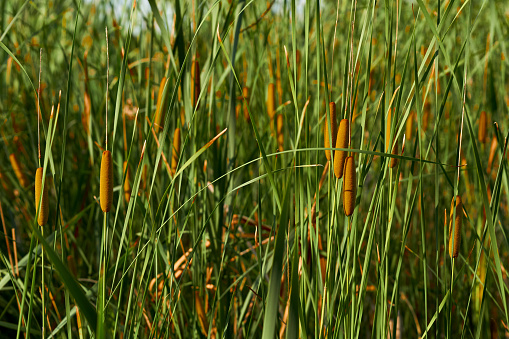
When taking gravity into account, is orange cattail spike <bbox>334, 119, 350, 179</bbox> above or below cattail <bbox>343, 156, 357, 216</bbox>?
above

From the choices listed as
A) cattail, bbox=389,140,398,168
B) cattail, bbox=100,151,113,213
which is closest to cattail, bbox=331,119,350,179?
cattail, bbox=389,140,398,168

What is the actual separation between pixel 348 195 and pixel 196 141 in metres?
0.43

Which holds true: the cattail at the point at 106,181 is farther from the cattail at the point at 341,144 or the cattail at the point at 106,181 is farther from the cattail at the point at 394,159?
the cattail at the point at 394,159

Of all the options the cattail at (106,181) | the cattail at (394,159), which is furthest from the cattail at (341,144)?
the cattail at (106,181)

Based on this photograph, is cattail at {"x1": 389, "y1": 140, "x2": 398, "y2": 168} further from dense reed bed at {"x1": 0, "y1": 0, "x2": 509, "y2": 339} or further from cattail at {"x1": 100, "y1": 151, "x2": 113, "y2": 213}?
cattail at {"x1": 100, "y1": 151, "x2": 113, "y2": 213}

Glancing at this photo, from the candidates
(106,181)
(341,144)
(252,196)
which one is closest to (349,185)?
(341,144)

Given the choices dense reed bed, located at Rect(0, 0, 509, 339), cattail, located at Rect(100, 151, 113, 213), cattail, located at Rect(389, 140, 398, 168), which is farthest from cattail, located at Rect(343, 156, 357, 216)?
cattail, located at Rect(100, 151, 113, 213)

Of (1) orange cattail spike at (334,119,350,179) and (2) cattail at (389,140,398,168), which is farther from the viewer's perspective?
(2) cattail at (389,140,398,168)

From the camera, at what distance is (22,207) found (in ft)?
4.48

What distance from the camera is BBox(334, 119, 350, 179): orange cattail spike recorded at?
0.63m

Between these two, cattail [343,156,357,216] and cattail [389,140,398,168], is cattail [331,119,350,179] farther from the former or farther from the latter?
cattail [389,140,398,168]

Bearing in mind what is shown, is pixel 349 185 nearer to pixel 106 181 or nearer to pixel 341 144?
pixel 341 144

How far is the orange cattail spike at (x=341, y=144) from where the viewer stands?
0.63 metres

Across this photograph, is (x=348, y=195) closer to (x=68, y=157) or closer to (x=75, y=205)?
(x=75, y=205)
